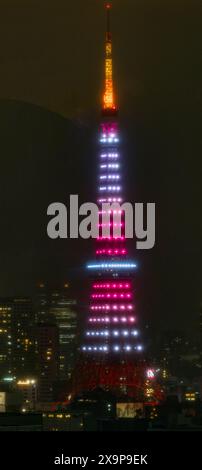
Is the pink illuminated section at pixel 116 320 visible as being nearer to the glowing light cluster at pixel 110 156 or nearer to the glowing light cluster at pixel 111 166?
the glowing light cluster at pixel 111 166

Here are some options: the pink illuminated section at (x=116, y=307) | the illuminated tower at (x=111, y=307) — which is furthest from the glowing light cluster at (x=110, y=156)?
the pink illuminated section at (x=116, y=307)

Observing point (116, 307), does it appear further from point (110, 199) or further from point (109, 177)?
point (109, 177)

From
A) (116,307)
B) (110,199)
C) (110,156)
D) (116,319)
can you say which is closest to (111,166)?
(110,156)

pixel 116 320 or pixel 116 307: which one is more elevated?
pixel 116 307

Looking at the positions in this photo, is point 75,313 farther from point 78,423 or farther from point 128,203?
point 78,423

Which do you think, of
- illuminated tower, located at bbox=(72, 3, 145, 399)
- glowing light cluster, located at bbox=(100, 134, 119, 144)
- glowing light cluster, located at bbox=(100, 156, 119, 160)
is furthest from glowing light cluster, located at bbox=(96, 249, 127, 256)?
glowing light cluster, located at bbox=(100, 134, 119, 144)

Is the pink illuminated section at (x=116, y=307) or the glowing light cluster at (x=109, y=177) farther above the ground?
the glowing light cluster at (x=109, y=177)

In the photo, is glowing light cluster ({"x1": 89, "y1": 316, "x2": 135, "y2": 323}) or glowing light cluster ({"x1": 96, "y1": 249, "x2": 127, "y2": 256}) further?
glowing light cluster ({"x1": 89, "y1": 316, "x2": 135, "y2": 323})

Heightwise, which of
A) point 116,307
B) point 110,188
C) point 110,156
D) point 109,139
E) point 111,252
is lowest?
point 116,307

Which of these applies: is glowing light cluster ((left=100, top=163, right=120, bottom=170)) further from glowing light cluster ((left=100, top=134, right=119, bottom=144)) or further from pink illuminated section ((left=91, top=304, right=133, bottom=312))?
pink illuminated section ((left=91, top=304, right=133, bottom=312))
